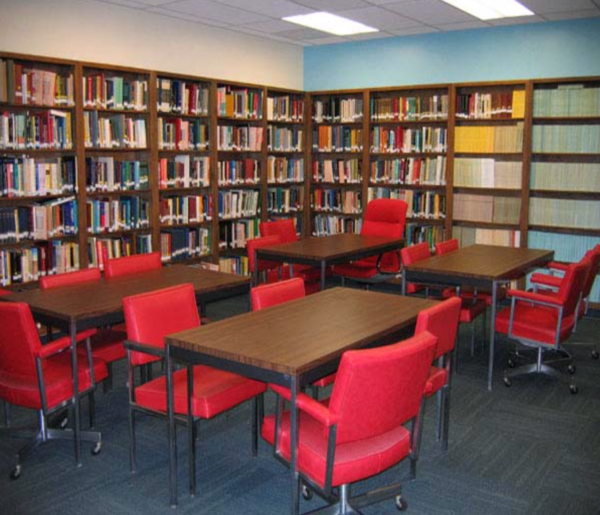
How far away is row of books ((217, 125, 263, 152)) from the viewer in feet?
24.4

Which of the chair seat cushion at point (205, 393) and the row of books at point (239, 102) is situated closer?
the chair seat cushion at point (205, 393)

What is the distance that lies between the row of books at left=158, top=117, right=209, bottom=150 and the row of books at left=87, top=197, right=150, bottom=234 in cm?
64

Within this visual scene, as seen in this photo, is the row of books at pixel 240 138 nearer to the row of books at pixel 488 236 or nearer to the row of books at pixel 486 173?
the row of books at pixel 486 173

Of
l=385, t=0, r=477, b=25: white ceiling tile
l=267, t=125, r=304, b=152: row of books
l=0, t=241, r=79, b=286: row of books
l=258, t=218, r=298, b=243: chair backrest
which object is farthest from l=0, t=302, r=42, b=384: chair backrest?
l=267, t=125, r=304, b=152: row of books

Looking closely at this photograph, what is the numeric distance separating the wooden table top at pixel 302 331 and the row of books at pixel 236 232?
12.7 ft

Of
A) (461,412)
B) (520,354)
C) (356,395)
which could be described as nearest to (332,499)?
(356,395)

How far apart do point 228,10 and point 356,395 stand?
16.9ft

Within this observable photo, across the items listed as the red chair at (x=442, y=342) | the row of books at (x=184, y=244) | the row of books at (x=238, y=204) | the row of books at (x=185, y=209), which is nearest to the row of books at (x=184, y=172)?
the row of books at (x=185, y=209)

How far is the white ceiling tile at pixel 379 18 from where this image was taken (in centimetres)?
659

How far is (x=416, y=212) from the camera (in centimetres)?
796

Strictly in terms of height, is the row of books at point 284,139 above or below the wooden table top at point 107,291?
above

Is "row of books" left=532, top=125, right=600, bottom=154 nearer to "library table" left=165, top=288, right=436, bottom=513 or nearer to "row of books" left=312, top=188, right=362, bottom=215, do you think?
"row of books" left=312, top=188, right=362, bottom=215

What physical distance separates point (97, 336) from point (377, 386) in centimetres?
244

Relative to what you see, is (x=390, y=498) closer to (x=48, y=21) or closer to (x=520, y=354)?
(x=520, y=354)
